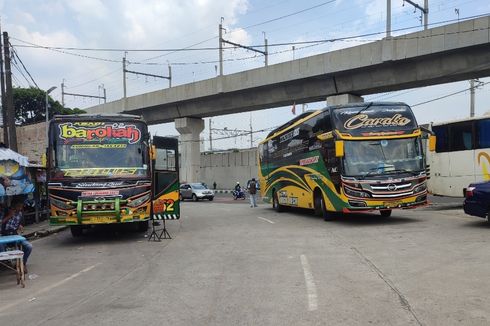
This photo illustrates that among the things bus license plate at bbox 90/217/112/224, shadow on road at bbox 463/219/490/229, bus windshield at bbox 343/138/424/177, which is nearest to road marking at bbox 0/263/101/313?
bus license plate at bbox 90/217/112/224

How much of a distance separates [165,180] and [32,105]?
4685 centimetres

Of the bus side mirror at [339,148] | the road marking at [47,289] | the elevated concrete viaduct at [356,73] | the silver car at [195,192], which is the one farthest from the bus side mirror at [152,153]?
the silver car at [195,192]

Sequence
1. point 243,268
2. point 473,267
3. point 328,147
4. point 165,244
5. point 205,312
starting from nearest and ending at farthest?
point 205,312 → point 473,267 → point 243,268 → point 165,244 → point 328,147

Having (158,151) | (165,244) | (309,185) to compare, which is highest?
(158,151)

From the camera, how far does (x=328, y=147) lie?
16828mm

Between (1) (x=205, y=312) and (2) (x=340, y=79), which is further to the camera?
(2) (x=340, y=79)

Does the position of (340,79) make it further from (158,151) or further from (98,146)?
(98,146)

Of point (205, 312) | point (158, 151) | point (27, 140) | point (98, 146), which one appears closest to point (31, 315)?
point (205, 312)

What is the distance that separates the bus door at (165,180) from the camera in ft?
49.0

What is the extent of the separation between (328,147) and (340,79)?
16.6m

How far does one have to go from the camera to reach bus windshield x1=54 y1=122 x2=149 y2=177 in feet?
44.6

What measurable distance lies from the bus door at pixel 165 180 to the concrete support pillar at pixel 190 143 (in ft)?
103

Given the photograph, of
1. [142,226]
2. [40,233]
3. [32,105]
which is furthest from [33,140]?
[142,226]

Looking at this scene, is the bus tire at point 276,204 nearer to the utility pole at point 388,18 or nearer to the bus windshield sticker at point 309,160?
the bus windshield sticker at point 309,160
